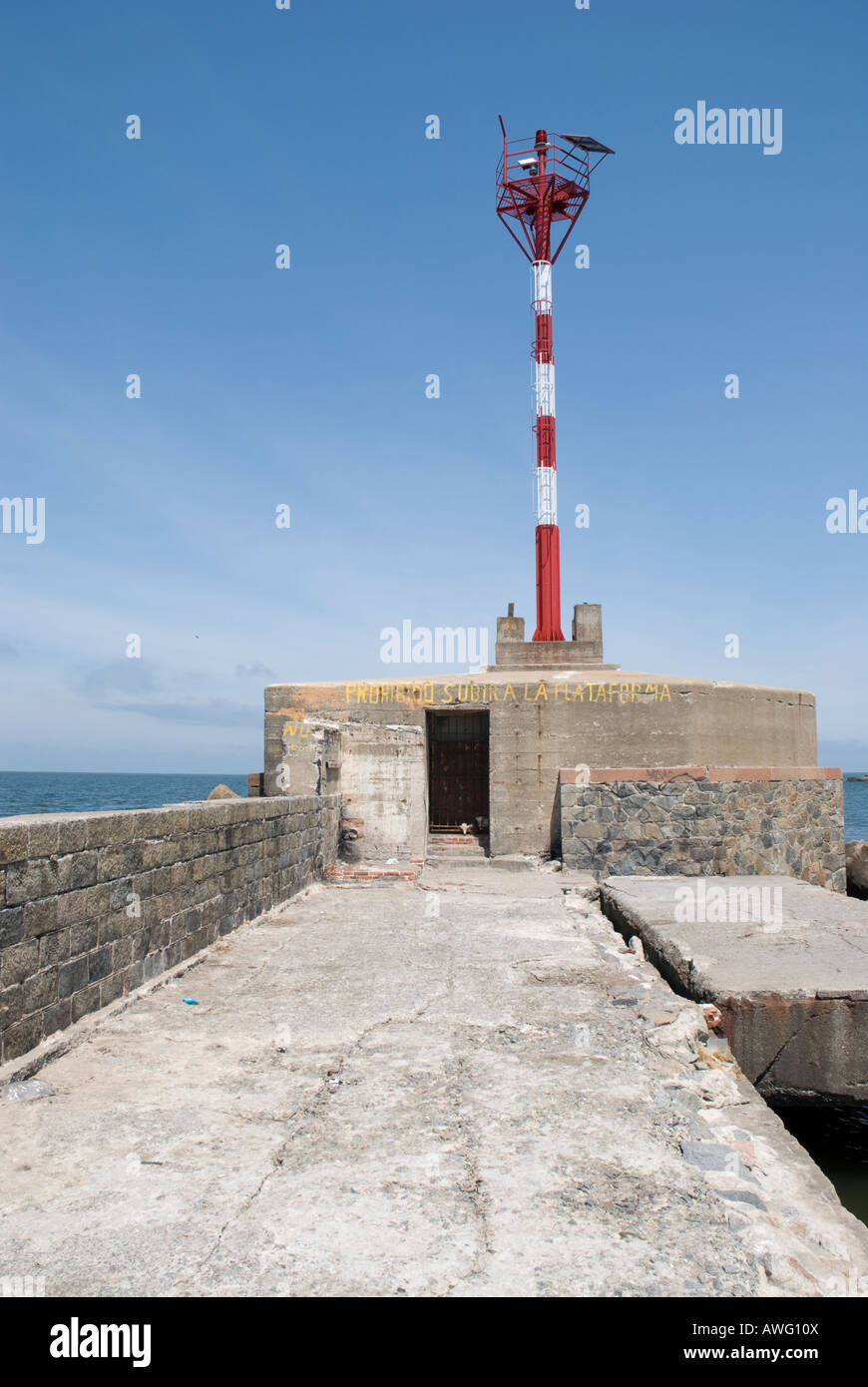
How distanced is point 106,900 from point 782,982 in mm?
3720

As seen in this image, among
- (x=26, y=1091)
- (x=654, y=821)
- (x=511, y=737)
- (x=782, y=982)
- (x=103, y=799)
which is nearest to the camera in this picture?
(x=26, y=1091)

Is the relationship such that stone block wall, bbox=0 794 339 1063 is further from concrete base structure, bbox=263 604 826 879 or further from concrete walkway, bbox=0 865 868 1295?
concrete base structure, bbox=263 604 826 879

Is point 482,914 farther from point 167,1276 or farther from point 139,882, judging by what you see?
point 167,1276

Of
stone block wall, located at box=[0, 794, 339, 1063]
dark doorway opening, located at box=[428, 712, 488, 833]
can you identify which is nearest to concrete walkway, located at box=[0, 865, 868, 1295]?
stone block wall, located at box=[0, 794, 339, 1063]

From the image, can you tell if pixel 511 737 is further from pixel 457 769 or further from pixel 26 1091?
pixel 26 1091

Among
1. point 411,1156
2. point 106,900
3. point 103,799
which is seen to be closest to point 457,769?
point 106,900

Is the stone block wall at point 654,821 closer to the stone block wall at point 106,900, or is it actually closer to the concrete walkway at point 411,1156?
the stone block wall at point 106,900

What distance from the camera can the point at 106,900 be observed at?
16.1ft

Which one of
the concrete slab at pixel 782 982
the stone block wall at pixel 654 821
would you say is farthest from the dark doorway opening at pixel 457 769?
the concrete slab at pixel 782 982

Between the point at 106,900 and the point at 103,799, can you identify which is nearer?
the point at 106,900

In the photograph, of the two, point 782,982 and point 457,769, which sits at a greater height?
point 457,769

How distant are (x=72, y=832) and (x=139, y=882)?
0.96 meters

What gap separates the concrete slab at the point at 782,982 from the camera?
4863 mm

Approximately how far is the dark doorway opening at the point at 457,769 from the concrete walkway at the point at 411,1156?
9442 millimetres
